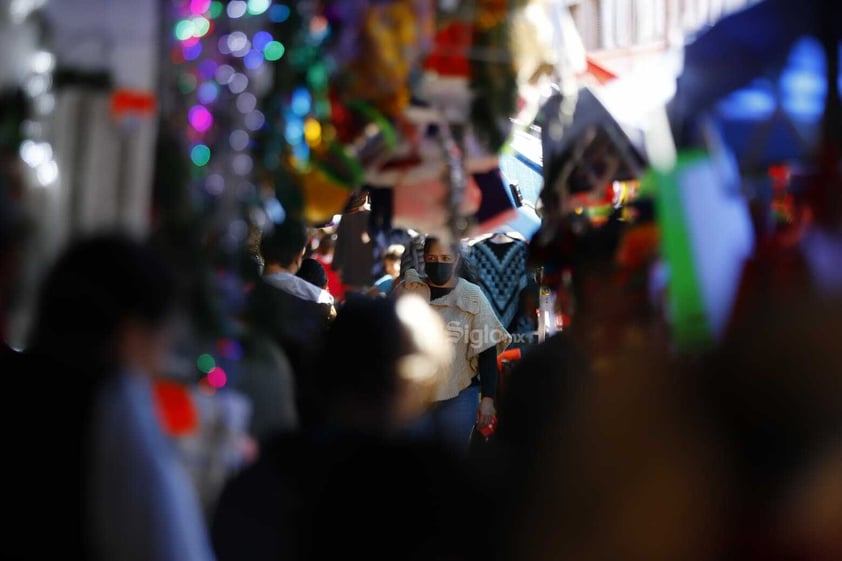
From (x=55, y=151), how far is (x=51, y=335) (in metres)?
0.39

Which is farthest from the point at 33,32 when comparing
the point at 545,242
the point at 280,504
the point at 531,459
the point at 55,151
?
the point at 545,242

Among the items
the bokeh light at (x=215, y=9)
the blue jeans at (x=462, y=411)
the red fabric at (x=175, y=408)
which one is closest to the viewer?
the red fabric at (x=175, y=408)

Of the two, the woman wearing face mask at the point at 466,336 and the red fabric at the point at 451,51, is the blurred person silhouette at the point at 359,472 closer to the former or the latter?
the red fabric at the point at 451,51

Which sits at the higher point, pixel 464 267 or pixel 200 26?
pixel 200 26

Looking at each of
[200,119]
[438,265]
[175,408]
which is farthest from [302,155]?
[438,265]

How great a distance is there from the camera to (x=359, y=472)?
2447mm

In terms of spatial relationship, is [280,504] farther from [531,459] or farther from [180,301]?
[531,459]

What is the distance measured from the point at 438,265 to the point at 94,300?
3.87m

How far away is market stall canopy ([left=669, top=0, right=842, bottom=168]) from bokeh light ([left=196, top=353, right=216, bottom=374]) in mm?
1445

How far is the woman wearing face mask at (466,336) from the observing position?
592cm

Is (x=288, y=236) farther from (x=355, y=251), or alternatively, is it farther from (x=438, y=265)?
(x=438, y=265)

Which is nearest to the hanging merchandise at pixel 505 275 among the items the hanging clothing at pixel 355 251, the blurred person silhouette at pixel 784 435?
the hanging clothing at pixel 355 251

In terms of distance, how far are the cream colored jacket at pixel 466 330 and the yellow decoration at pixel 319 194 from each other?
3124 millimetres

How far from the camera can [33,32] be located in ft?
7.59
